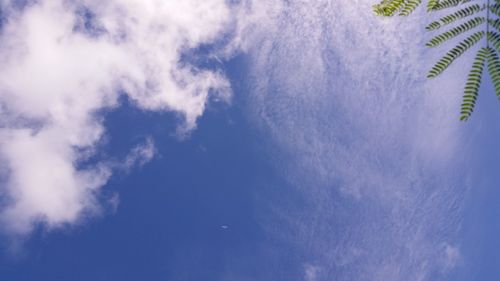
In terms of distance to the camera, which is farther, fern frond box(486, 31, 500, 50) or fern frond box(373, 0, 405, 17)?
fern frond box(373, 0, 405, 17)

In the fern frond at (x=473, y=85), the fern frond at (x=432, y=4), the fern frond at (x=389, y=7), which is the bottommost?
the fern frond at (x=473, y=85)

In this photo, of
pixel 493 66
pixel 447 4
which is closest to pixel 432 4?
pixel 447 4

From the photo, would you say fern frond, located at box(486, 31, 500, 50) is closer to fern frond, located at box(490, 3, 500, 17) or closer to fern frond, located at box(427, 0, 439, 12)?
fern frond, located at box(490, 3, 500, 17)

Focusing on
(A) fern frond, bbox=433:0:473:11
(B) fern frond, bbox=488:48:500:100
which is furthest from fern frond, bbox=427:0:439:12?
(B) fern frond, bbox=488:48:500:100

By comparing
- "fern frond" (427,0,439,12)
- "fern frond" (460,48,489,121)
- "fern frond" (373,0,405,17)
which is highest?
"fern frond" (373,0,405,17)

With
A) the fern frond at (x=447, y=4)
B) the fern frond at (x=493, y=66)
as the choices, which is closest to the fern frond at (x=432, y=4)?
the fern frond at (x=447, y=4)

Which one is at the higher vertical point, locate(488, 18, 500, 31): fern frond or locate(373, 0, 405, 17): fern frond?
locate(373, 0, 405, 17): fern frond

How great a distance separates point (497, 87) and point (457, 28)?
49.4 inches

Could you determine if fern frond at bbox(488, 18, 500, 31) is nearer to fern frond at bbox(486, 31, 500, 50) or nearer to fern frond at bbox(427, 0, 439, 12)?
fern frond at bbox(486, 31, 500, 50)

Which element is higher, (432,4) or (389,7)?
(389,7)

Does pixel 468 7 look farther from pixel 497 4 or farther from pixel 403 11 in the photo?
pixel 403 11

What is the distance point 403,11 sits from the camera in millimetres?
8164

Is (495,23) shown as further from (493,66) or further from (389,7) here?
(389,7)

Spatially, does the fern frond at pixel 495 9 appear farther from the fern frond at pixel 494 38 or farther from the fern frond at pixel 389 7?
the fern frond at pixel 389 7
